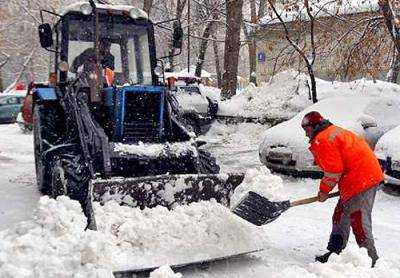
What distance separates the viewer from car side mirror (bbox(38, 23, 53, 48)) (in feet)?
22.1

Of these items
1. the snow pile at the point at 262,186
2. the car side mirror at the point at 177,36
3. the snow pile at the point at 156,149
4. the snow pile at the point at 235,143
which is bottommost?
the snow pile at the point at 235,143

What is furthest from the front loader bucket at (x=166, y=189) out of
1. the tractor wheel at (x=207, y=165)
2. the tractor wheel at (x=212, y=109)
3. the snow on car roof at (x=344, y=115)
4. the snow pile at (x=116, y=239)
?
the tractor wheel at (x=212, y=109)

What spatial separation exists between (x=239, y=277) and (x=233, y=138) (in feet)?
27.5

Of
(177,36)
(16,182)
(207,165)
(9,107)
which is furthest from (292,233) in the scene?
(9,107)

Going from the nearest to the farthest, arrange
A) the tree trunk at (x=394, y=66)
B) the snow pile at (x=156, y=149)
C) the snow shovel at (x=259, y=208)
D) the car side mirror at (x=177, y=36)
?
the snow shovel at (x=259, y=208), the snow pile at (x=156, y=149), the car side mirror at (x=177, y=36), the tree trunk at (x=394, y=66)

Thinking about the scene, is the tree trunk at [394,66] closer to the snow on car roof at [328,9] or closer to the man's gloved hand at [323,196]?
the snow on car roof at [328,9]

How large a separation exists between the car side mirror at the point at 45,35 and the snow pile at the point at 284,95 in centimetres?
611

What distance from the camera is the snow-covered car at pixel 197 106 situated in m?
Answer: 13.3

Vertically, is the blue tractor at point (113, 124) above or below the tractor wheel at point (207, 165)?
above

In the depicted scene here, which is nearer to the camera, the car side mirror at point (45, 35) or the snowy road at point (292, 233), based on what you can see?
the snowy road at point (292, 233)

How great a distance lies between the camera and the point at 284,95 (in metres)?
13.2

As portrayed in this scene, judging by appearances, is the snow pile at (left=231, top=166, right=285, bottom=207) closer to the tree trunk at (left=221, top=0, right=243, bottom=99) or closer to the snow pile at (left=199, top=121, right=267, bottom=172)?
the snow pile at (left=199, top=121, right=267, bottom=172)

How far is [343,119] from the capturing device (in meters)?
9.03

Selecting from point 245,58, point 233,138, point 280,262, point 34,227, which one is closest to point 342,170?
point 280,262
